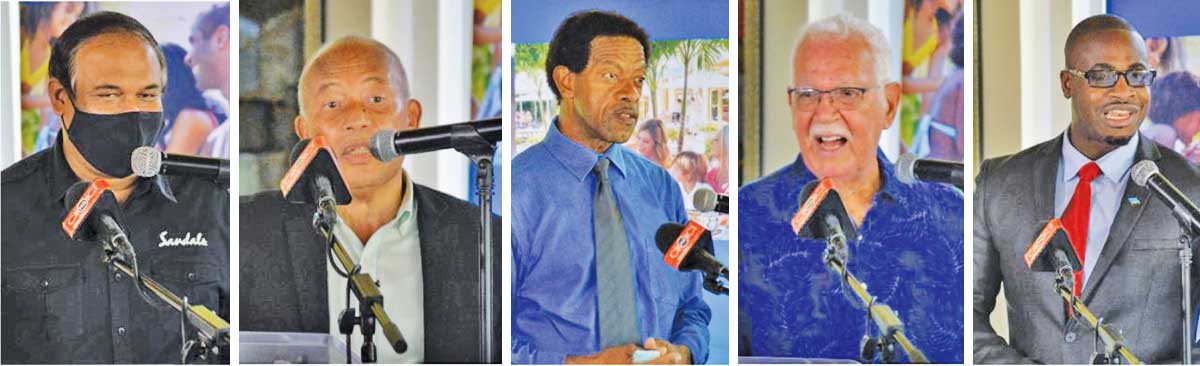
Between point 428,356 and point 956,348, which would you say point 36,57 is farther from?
point 956,348

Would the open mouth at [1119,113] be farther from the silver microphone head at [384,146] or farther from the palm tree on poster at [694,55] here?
the silver microphone head at [384,146]

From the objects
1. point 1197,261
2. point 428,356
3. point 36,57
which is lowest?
point 428,356

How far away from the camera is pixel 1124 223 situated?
219 inches

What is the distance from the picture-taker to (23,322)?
18.8 ft

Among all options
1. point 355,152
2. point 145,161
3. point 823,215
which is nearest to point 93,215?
point 145,161

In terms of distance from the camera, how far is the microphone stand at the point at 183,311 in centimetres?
572

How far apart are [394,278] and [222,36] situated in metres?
1.22

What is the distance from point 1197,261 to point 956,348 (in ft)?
3.24

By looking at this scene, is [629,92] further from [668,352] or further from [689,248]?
[668,352]

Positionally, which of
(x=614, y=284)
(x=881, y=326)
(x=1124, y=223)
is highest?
(x=1124, y=223)

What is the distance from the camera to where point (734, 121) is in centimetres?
568

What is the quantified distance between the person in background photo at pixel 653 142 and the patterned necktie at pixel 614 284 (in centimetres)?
29

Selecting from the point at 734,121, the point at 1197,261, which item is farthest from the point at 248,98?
the point at 1197,261

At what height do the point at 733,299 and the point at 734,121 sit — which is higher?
the point at 734,121
